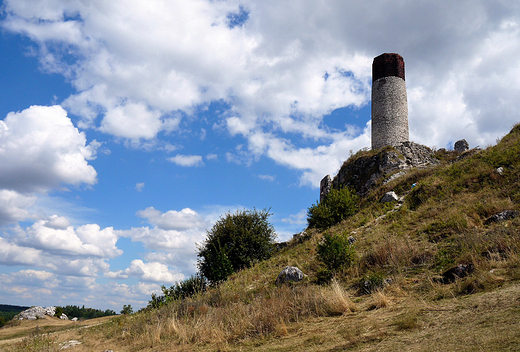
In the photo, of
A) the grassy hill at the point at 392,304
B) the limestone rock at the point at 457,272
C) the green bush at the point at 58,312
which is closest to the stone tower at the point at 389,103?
the grassy hill at the point at 392,304

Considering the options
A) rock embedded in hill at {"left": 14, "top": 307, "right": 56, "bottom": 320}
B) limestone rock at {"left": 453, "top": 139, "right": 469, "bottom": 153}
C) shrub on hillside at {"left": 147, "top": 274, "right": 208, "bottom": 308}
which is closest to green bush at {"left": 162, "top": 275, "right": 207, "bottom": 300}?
shrub on hillside at {"left": 147, "top": 274, "right": 208, "bottom": 308}

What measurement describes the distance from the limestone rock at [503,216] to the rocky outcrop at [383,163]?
52.5 feet

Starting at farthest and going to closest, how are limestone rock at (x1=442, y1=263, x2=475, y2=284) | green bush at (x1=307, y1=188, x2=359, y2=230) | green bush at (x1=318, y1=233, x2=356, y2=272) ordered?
1. green bush at (x1=307, y1=188, x2=359, y2=230)
2. green bush at (x1=318, y1=233, x2=356, y2=272)
3. limestone rock at (x1=442, y1=263, x2=475, y2=284)

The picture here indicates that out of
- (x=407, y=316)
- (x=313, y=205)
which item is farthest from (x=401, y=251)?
(x=313, y=205)

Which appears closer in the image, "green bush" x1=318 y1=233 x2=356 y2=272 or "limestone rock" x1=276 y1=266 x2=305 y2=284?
"green bush" x1=318 y1=233 x2=356 y2=272

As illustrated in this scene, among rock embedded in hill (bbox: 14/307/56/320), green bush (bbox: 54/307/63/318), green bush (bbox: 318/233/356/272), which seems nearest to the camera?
green bush (bbox: 318/233/356/272)

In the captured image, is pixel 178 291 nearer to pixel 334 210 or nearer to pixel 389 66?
pixel 334 210

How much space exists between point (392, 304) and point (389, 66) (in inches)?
1283

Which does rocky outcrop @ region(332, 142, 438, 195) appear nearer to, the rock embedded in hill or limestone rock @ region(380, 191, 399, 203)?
limestone rock @ region(380, 191, 399, 203)

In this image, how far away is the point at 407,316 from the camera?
5785 millimetres

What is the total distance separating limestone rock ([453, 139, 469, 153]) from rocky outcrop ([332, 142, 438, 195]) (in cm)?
300

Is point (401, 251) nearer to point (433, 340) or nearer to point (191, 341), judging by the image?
point (433, 340)

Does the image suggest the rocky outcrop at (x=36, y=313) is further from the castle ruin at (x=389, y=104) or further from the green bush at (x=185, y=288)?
the castle ruin at (x=389, y=104)

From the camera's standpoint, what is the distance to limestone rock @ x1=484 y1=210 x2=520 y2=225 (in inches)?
441
